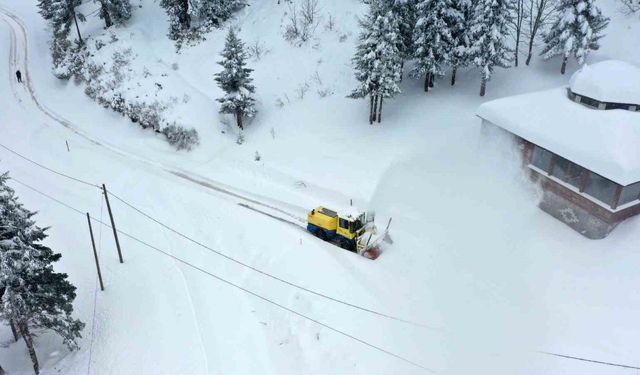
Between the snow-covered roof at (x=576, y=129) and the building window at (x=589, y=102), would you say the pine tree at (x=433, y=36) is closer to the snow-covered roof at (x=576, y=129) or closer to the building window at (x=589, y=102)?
the snow-covered roof at (x=576, y=129)

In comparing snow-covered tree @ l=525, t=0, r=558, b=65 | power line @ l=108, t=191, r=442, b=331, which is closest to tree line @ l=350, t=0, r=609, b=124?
snow-covered tree @ l=525, t=0, r=558, b=65

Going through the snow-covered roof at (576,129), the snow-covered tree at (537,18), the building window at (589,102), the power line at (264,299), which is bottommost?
the power line at (264,299)

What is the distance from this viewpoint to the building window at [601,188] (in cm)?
2230

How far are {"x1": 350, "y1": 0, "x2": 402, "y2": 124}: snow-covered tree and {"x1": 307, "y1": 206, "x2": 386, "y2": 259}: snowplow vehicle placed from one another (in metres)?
9.16

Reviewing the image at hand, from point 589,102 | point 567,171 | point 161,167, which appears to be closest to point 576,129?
point 567,171

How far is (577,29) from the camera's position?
3108 centimetres

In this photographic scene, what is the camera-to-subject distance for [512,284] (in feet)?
73.9

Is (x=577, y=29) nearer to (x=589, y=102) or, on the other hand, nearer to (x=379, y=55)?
(x=589, y=102)

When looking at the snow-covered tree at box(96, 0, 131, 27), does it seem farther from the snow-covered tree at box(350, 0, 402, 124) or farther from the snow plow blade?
the snow plow blade

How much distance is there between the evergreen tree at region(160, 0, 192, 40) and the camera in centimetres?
4394

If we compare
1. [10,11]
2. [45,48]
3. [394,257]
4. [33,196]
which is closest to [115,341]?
[394,257]

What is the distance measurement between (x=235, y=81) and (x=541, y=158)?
63.7ft

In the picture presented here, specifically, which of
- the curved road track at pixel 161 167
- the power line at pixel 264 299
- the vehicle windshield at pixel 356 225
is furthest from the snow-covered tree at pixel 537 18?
the power line at pixel 264 299

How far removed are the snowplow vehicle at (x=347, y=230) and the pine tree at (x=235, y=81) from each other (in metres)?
11.4
